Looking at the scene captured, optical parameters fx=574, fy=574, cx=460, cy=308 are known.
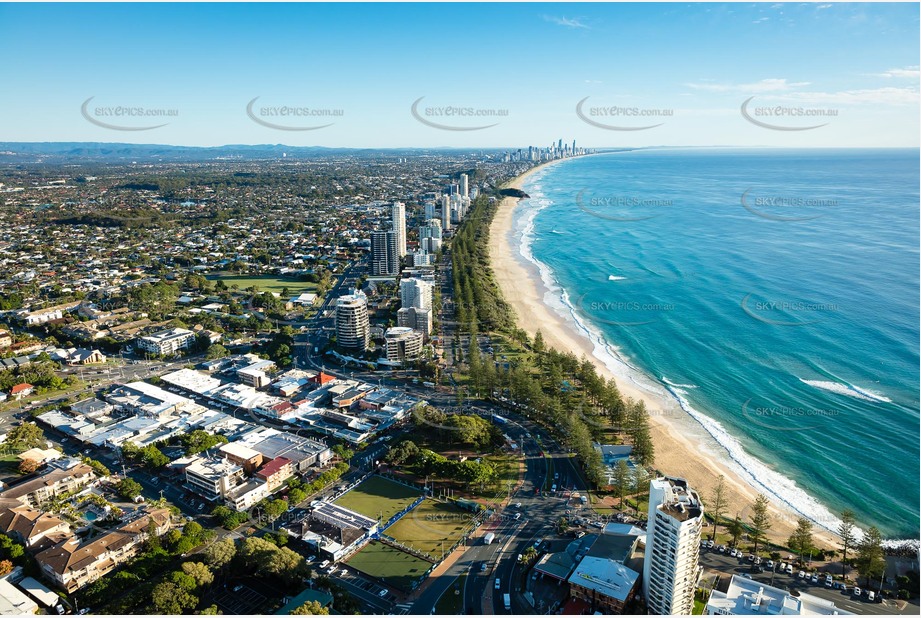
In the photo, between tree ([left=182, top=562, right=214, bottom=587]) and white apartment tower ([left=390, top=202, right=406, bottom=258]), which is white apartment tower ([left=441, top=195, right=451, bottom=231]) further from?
tree ([left=182, top=562, right=214, bottom=587])

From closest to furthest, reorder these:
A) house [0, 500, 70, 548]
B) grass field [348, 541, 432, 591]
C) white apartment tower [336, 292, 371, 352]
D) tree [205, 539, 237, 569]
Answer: tree [205, 539, 237, 569]
grass field [348, 541, 432, 591]
house [0, 500, 70, 548]
white apartment tower [336, 292, 371, 352]

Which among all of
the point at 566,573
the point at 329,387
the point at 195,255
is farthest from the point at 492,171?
the point at 566,573

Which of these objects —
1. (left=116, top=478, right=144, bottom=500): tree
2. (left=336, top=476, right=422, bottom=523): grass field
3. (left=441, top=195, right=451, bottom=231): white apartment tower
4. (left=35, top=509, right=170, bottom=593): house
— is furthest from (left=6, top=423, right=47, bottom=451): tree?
(left=441, top=195, right=451, bottom=231): white apartment tower

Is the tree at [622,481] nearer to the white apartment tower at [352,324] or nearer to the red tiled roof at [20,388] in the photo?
the white apartment tower at [352,324]

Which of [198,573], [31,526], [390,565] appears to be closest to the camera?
[198,573]

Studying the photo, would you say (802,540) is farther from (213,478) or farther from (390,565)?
(213,478)

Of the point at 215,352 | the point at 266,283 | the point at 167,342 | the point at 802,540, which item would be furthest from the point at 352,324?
the point at 802,540
